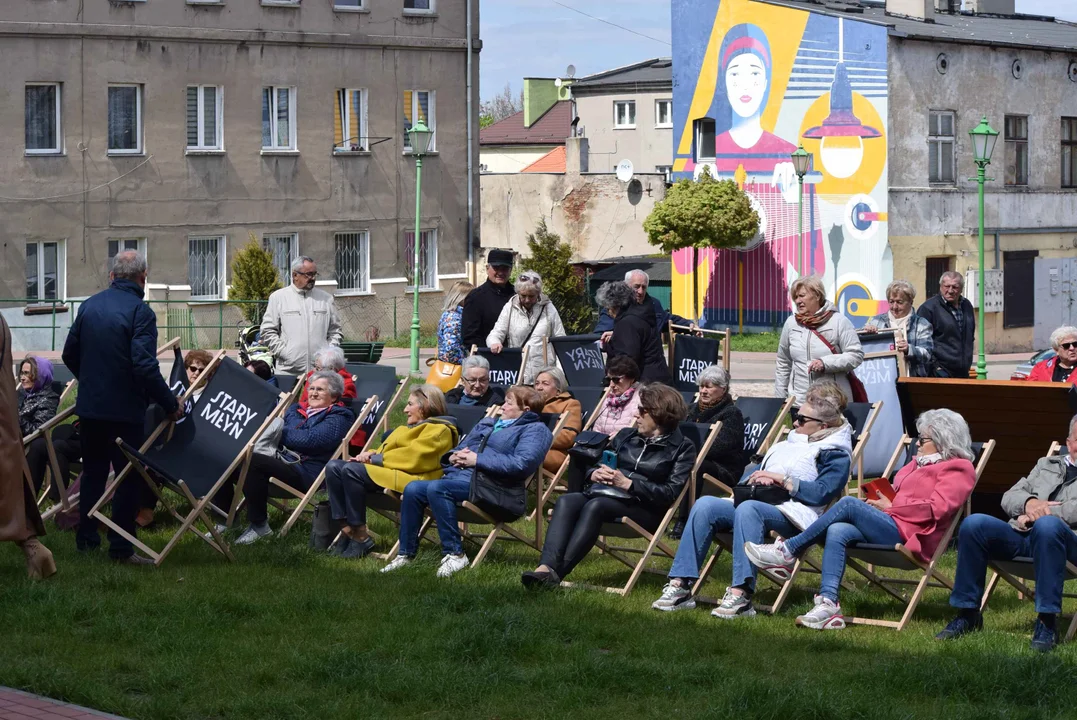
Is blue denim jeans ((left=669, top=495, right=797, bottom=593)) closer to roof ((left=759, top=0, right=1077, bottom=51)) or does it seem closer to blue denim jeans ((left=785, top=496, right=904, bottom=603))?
blue denim jeans ((left=785, top=496, right=904, bottom=603))

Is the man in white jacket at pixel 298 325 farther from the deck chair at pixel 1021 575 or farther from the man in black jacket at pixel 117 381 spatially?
the deck chair at pixel 1021 575

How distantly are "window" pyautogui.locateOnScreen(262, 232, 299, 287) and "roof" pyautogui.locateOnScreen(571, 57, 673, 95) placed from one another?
80.0 feet

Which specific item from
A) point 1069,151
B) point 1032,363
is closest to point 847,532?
point 1032,363

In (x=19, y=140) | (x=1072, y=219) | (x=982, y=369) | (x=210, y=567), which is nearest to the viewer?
(x=210, y=567)

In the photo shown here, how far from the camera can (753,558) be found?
317 inches

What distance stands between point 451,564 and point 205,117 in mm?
25478

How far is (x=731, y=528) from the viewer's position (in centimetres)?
838

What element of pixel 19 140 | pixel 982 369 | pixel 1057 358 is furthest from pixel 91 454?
pixel 19 140

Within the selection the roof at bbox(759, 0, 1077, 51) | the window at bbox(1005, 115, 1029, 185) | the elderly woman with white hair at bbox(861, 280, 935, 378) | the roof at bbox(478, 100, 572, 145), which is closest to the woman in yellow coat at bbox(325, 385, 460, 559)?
the elderly woman with white hair at bbox(861, 280, 935, 378)

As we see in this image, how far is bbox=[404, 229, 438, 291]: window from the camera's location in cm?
3650

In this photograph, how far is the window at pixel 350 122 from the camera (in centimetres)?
3478

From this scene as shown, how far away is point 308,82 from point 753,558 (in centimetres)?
2767

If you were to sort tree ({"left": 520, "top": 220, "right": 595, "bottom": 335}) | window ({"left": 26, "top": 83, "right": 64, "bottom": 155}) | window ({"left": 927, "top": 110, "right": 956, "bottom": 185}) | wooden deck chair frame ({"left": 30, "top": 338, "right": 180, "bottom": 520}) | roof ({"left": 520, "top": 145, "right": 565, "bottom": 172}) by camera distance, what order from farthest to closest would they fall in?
roof ({"left": 520, "top": 145, "right": 565, "bottom": 172}), window ({"left": 927, "top": 110, "right": 956, "bottom": 185}), tree ({"left": 520, "top": 220, "right": 595, "bottom": 335}), window ({"left": 26, "top": 83, "right": 64, "bottom": 155}), wooden deck chair frame ({"left": 30, "top": 338, "right": 180, "bottom": 520})

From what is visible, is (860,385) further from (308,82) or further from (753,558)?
(308,82)
